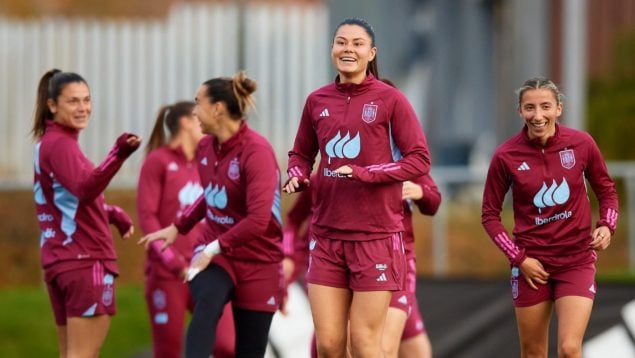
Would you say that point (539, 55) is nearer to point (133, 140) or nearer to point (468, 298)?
point (468, 298)

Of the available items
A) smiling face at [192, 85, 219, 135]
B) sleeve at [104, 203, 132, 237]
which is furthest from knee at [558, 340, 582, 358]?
sleeve at [104, 203, 132, 237]

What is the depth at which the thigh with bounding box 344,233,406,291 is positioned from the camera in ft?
27.3

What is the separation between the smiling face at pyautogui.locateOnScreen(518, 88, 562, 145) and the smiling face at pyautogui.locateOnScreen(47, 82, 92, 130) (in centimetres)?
254

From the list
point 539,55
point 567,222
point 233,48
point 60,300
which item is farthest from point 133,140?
point 539,55

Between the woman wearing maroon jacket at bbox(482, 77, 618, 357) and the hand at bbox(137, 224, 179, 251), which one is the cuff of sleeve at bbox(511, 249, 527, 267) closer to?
the woman wearing maroon jacket at bbox(482, 77, 618, 357)

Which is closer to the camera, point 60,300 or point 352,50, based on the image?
point 352,50

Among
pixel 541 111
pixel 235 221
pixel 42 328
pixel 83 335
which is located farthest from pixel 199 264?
pixel 42 328

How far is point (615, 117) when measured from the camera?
21.5 meters

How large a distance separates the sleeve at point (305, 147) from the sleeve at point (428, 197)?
1033 millimetres

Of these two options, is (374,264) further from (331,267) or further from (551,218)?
(551,218)

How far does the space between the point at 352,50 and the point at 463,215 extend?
8.34 meters

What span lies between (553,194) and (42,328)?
21.1ft

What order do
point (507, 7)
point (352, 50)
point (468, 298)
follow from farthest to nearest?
point (507, 7), point (468, 298), point (352, 50)

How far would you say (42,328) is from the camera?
13883 millimetres
